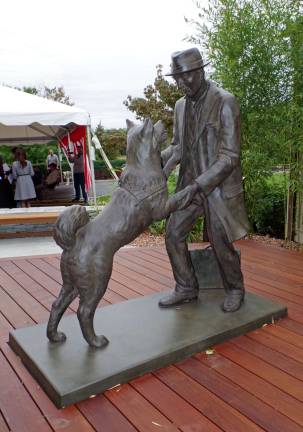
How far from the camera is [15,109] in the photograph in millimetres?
6652

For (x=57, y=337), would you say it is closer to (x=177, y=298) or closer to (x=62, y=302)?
(x=62, y=302)

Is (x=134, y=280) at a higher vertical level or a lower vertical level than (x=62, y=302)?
lower

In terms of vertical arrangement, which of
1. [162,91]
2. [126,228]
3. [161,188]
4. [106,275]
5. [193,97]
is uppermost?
[162,91]

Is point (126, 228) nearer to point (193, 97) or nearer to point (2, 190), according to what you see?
point (193, 97)

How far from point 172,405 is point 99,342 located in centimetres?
54

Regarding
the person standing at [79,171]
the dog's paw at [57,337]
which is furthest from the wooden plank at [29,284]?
the person standing at [79,171]

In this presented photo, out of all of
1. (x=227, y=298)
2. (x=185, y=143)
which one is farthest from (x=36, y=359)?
(x=185, y=143)

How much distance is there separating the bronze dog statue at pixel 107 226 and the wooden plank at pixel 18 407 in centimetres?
32

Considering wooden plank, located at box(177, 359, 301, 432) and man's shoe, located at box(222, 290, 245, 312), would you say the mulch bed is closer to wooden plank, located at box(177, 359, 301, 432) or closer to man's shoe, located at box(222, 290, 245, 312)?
man's shoe, located at box(222, 290, 245, 312)

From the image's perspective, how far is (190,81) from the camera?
94.1 inches

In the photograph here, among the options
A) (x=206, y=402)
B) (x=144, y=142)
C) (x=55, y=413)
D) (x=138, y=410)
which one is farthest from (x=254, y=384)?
(x=144, y=142)

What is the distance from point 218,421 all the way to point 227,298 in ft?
3.47

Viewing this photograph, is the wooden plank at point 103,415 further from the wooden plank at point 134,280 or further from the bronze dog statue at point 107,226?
the wooden plank at point 134,280

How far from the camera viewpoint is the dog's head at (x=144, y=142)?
7.07ft
